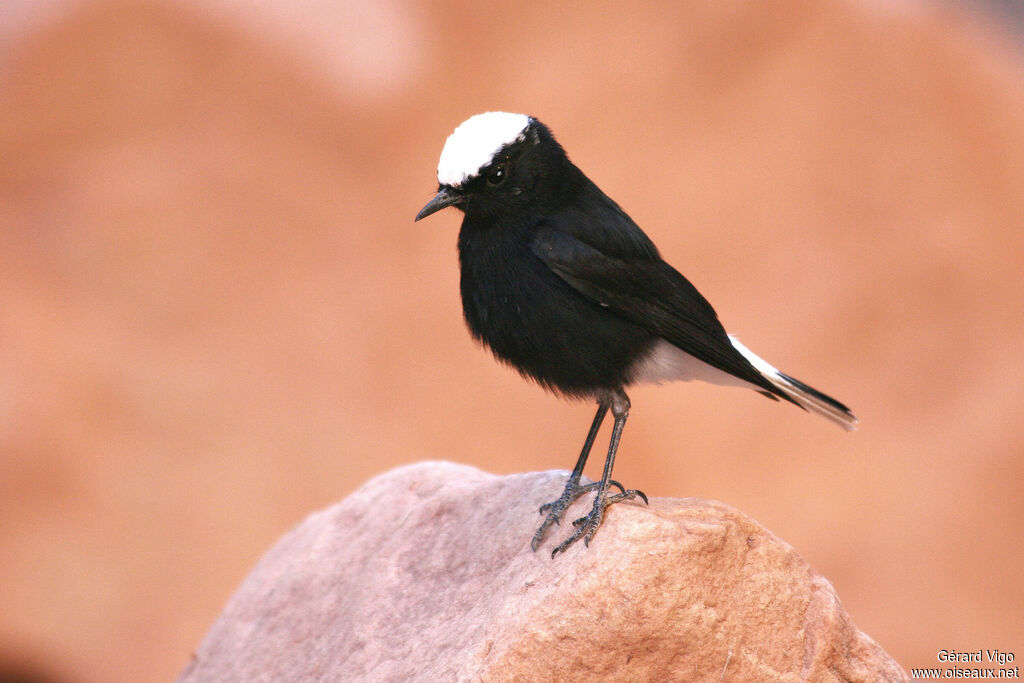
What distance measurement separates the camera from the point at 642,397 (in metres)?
8.72

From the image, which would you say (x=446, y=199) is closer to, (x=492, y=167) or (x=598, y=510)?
(x=492, y=167)

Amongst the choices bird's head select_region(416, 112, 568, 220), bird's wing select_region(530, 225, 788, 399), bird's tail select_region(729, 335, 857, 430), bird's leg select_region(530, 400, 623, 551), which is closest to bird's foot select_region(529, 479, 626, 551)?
bird's leg select_region(530, 400, 623, 551)

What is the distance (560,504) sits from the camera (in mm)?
3980

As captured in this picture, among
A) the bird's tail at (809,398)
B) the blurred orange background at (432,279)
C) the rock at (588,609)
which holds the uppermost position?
the blurred orange background at (432,279)

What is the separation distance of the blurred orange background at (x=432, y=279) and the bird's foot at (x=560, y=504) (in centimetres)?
466

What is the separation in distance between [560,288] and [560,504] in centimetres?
85

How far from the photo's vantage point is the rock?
138 inches

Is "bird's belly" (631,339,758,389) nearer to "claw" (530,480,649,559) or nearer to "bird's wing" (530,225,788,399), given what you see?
"bird's wing" (530,225,788,399)

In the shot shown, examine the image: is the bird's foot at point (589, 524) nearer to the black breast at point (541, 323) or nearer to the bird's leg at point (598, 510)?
the bird's leg at point (598, 510)

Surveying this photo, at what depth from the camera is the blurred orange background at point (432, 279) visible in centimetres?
836

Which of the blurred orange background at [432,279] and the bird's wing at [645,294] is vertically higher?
→ the blurred orange background at [432,279]

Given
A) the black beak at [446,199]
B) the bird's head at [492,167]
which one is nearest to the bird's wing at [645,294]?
the bird's head at [492,167]

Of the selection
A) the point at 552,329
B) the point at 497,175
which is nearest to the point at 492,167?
the point at 497,175

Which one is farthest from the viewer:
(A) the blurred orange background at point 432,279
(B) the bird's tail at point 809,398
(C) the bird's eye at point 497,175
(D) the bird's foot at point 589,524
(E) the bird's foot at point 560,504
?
(A) the blurred orange background at point 432,279
